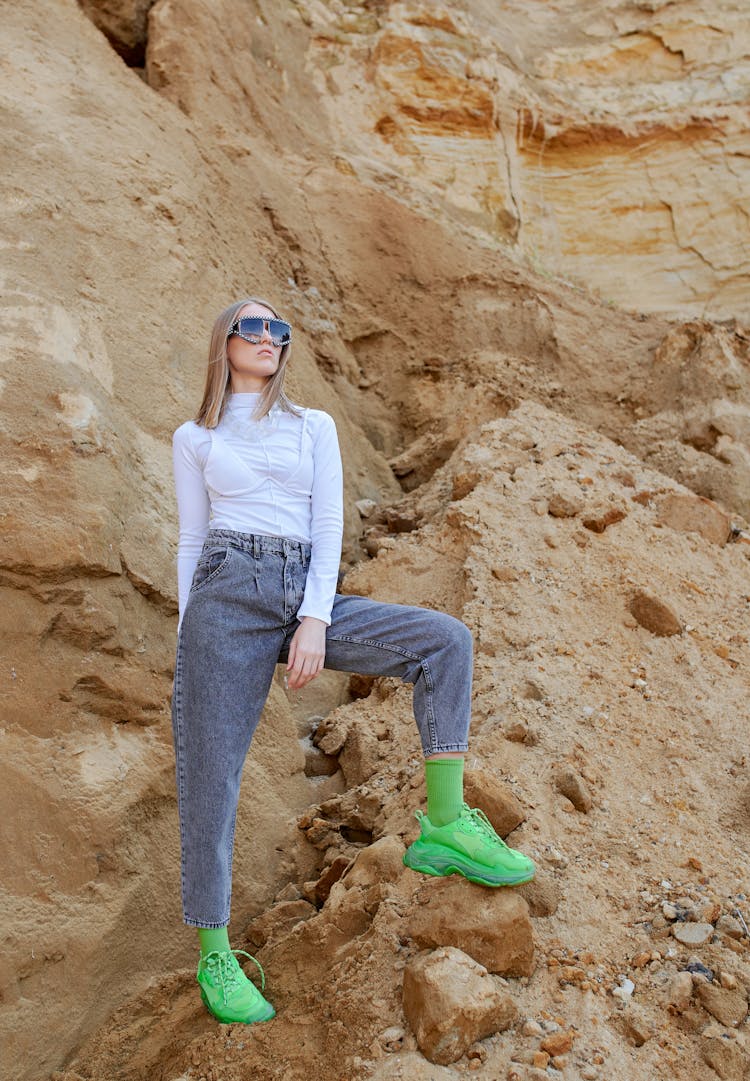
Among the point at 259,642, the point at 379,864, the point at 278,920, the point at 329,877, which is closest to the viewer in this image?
the point at 259,642

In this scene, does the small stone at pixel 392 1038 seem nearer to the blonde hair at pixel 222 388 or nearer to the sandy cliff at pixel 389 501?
the sandy cliff at pixel 389 501

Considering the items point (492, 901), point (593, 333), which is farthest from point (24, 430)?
point (593, 333)

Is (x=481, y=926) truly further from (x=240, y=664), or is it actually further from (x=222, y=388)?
(x=222, y=388)

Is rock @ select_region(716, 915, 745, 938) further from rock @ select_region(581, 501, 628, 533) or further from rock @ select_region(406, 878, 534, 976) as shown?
rock @ select_region(581, 501, 628, 533)

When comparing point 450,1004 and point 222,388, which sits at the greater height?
point 222,388

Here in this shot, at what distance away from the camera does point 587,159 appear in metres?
10.1

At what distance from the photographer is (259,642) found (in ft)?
A: 9.15

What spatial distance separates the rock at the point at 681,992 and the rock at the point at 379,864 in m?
0.88

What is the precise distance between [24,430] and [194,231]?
2761 mm

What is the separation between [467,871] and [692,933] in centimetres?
78

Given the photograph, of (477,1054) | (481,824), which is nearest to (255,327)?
(481,824)

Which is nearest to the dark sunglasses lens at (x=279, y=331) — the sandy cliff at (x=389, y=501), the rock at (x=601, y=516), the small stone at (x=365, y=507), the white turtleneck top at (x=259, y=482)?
the white turtleneck top at (x=259, y=482)

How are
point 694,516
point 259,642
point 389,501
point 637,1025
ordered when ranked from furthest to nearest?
1. point 389,501
2. point 694,516
3. point 259,642
4. point 637,1025

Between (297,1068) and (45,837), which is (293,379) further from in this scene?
(297,1068)
